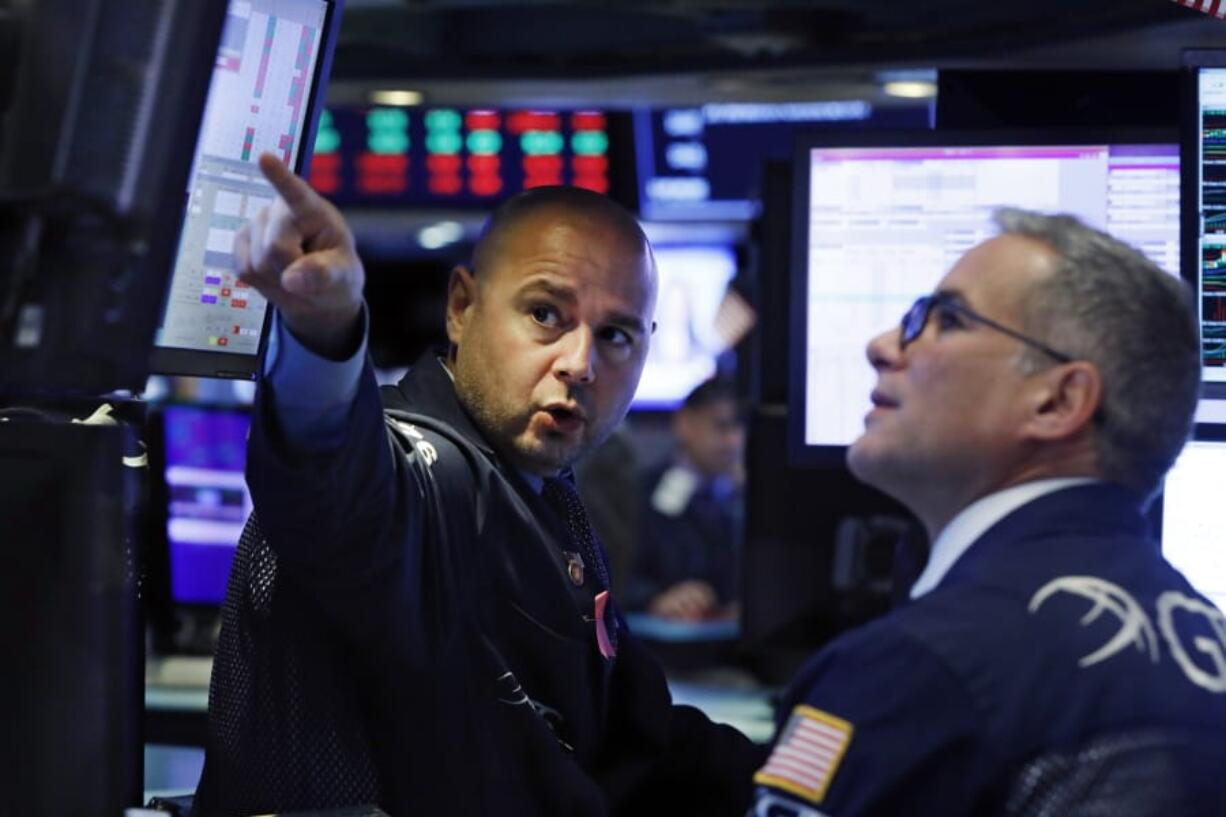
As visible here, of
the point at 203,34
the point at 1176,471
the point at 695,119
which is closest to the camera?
the point at 203,34

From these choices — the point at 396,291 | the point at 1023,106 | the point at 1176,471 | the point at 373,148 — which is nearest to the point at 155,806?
the point at 1176,471

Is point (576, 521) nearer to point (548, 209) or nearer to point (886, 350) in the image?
point (548, 209)

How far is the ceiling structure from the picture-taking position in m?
4.21

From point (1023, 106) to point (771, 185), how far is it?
81 centimetres

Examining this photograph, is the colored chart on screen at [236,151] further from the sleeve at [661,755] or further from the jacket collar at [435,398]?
the sleeve at [661,755]

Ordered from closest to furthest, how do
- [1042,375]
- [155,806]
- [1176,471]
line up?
1. [1042,375]
2. [155,806]
3. [1176,471]

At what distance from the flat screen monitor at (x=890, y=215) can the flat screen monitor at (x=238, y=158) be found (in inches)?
34.9

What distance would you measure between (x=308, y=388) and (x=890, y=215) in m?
1.21

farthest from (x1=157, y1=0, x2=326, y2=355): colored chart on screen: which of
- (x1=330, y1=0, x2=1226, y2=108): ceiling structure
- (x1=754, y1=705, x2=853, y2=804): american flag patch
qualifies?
(x1=330, y1=0, x2=1226, y2=108): ceiling structure

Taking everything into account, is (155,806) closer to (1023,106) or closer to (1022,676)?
(1022,676)

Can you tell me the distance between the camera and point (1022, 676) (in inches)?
56.2

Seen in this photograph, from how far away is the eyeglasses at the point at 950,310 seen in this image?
165cm

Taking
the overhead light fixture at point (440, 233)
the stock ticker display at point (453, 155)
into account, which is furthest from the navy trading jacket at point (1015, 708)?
the overhead light fixture at point (440, 233)

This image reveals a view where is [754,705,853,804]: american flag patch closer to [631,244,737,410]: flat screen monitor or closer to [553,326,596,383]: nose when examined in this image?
[553,326,596,383]: nose
